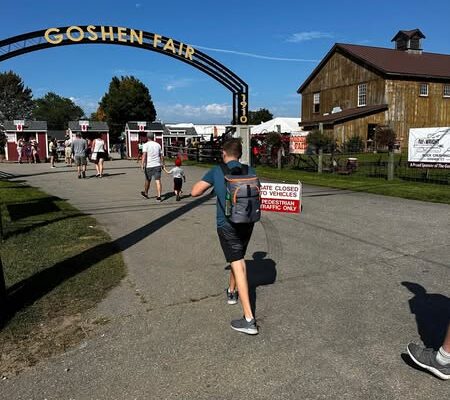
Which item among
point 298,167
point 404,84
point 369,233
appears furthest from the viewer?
point 404,84

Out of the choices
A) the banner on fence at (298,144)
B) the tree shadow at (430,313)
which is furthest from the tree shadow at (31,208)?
the banner on fence at (298,144)

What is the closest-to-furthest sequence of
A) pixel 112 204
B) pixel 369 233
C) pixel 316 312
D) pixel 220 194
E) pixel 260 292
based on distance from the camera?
pixel 220 194 → pixel 316 312 → pixel 260 292 → pixel 369 233 → pixel 112 204

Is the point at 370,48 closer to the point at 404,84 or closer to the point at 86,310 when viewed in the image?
the point at 404,84

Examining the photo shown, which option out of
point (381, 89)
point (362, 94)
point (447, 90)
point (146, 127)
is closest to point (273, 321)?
point (146, 127)

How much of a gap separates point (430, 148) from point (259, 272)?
→ 34.4 ft

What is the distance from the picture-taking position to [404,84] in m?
37.3

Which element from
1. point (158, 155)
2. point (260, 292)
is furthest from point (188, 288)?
point (158, 155)

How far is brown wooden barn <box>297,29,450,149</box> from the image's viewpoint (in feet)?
119

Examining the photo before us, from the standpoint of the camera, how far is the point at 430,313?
424cm

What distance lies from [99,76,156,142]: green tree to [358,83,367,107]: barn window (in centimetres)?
3731

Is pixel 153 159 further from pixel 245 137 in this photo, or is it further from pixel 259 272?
pixel 245 137

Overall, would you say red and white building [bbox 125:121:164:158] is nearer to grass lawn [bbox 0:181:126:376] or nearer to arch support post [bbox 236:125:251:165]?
arch support post [bbox 236:125:251:165]

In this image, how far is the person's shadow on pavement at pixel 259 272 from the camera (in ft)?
16.4

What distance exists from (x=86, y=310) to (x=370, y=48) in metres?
43.3
